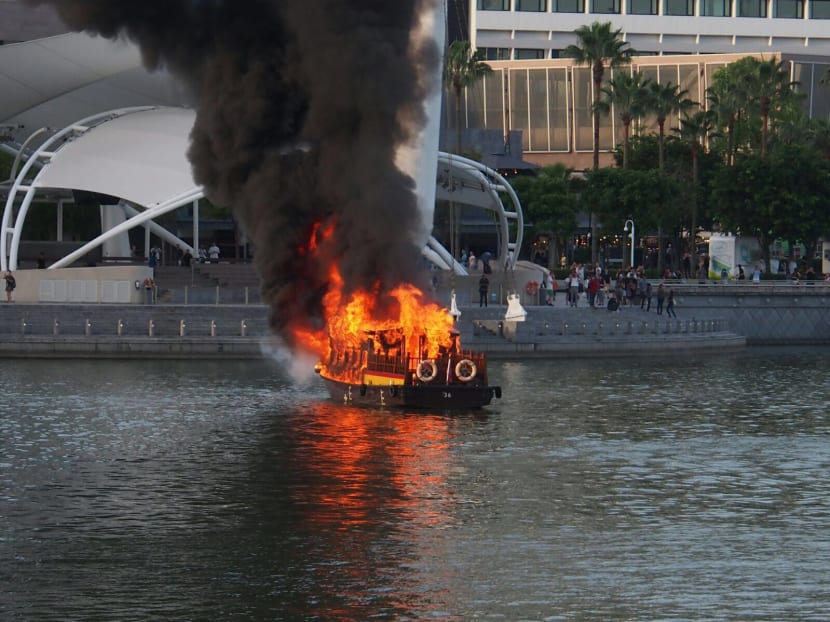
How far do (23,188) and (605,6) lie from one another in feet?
285

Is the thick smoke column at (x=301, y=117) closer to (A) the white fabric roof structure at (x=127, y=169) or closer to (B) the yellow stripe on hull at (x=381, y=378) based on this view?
(B) the yellow stripe on hull at (x=381, y=378)

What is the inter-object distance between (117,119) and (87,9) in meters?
38.6

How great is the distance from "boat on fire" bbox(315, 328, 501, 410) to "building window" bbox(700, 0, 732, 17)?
11614cm

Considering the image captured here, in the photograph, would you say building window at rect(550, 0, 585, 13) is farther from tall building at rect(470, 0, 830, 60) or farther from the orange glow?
the orange glow

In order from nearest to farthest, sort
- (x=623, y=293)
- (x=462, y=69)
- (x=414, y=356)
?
(x=414, y=356), (x=623, y=293), (x=462, y=69)

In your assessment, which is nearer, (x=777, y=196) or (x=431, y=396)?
(x=431, y=396)

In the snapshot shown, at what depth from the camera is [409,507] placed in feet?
97.1

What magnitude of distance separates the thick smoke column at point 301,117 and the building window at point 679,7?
113898 millimetres

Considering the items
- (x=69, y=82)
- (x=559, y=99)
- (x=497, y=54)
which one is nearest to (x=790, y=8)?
(x=559, y=99)

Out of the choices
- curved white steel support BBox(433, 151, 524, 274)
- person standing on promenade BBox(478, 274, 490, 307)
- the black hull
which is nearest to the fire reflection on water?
the black hull

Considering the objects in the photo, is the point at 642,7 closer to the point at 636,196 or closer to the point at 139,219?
the point at 636,196

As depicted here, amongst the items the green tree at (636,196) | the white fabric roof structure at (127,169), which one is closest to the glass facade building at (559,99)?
the green tree at (636,196)

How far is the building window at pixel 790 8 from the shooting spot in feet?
495

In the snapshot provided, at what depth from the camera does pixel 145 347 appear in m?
60.8
